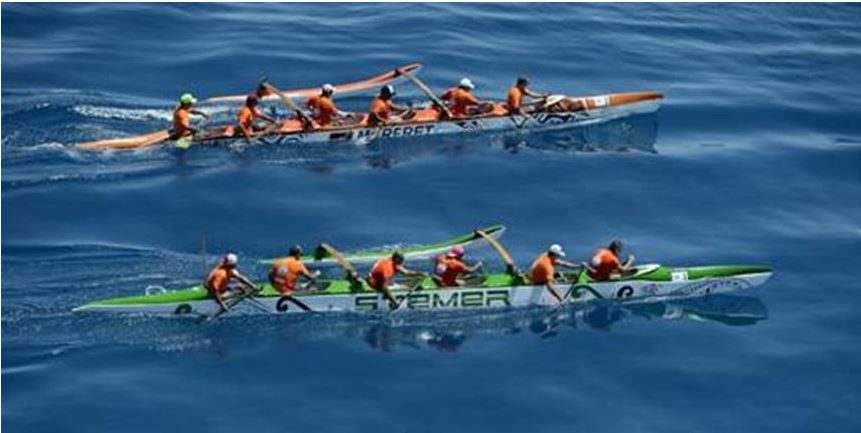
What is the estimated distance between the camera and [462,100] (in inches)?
1903

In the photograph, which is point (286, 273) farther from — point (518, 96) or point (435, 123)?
point (518, 96)

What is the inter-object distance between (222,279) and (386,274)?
14.9ft

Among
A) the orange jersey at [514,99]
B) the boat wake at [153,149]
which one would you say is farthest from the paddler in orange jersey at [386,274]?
the orange jersey at [514,99]

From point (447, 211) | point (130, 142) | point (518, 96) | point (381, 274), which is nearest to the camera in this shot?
point (381, 274)

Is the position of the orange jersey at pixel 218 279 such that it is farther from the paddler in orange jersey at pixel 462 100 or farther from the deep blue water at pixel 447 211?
the paddler in orange jersey at pixel 462 100

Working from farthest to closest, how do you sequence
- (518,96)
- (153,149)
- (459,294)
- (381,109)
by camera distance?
1. (518,96)
2. (381,109)
3. (153,149)
4. (459,294)

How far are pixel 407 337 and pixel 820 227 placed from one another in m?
16.0

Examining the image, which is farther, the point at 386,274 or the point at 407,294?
the point at 407,294

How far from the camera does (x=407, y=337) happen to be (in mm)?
37125

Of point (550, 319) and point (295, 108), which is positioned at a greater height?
point (295, 108)

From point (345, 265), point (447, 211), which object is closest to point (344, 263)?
point (345, 265)

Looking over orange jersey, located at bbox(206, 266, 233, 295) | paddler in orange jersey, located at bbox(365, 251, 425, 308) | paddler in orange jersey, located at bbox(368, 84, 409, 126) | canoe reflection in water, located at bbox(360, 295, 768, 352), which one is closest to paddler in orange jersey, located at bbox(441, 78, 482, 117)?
paddler in orange jersey, located at bbox(368, 84, 409, 126)

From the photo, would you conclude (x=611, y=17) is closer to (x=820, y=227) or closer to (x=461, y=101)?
(x=461, y=101)

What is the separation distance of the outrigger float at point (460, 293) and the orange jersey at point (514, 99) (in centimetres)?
1075
